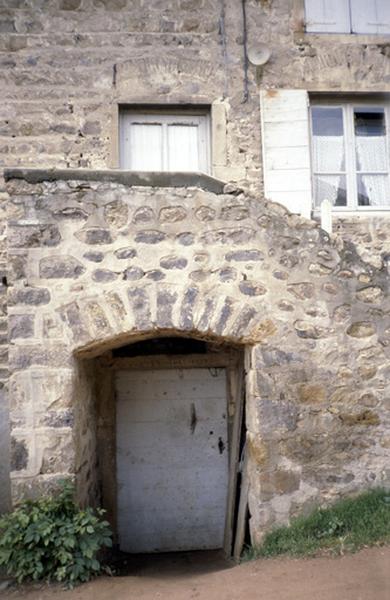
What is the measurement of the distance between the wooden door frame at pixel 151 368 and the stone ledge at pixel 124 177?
1.93 metres

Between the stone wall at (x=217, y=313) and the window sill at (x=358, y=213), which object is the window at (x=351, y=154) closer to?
the window sill at (x=358, y=213)

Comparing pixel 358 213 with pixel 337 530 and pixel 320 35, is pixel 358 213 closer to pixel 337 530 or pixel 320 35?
pixel 320 35

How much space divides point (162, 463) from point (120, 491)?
515 mm

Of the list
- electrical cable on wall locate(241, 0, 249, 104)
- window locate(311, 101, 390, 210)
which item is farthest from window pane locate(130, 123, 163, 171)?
window locate(311, 101, 390, 210)

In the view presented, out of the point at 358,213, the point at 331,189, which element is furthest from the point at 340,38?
the point at 358,213

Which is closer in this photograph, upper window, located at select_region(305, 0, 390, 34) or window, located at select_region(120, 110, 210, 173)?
window, located at select_region(120, 110, 210, 173)

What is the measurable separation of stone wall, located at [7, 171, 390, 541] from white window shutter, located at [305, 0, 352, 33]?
11.2 feet

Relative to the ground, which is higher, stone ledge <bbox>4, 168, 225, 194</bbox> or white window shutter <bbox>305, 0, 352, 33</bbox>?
white window shutter <bbox>305, 0, 352, 33</bbox>

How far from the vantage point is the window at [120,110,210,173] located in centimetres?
636

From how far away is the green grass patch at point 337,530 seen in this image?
149 inches

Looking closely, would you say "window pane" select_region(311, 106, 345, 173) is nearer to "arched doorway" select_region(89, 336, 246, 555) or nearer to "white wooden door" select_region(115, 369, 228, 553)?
"arched doorway" select_region(89, 336, 246, 555)

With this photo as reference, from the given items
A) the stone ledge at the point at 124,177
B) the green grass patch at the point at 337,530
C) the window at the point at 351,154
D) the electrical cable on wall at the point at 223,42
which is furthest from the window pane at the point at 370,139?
the green grass patch at the point at 337,530

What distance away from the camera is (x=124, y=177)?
425 cm

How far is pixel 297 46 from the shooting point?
21.2 ft
